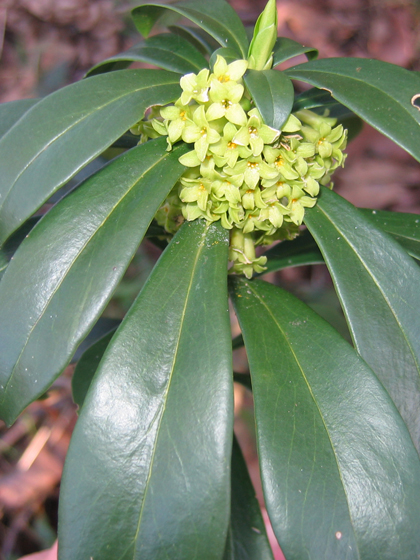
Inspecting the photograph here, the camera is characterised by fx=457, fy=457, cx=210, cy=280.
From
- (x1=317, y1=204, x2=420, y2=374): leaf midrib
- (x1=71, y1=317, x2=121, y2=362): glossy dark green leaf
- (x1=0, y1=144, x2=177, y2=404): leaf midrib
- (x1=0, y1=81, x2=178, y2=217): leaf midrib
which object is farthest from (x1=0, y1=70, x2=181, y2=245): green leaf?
(x1=71, y1=317, x2=121, y2=362): glossy dark green leaf

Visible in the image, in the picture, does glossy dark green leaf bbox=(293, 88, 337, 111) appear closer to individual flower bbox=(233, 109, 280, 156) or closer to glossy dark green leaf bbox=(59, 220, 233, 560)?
individual flower bbox=(233, 109, 280, 156)

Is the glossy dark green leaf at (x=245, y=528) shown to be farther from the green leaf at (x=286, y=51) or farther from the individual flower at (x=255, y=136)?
the green leaf at (x=286, y=51)

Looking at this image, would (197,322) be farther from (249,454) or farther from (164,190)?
(249,454)

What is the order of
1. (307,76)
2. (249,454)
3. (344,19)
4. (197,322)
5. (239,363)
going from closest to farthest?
(197,322) < (307,76) < (249,454) < (239,363) < (344,19)

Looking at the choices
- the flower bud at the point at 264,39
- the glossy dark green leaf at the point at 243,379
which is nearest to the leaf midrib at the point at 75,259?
the flower bud at the point at 264,39

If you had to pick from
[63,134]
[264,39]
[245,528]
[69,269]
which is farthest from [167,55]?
[245,528]

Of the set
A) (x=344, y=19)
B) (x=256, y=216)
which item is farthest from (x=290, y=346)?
(x=344, y=19)

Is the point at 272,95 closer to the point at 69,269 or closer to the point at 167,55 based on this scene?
the point at 167,55
